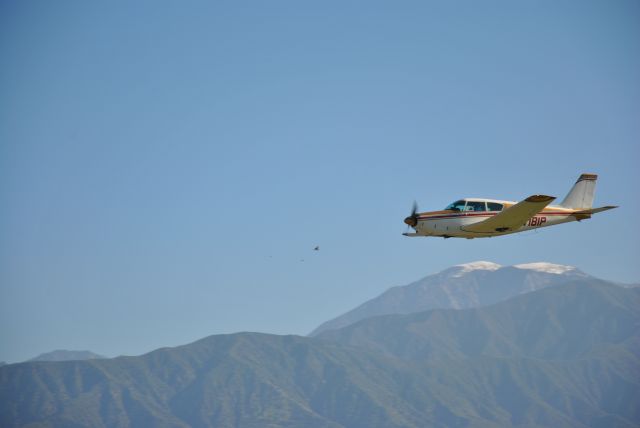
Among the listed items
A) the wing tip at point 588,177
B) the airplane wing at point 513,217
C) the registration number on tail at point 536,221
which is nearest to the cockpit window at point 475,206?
the airplane wing at point 513,217

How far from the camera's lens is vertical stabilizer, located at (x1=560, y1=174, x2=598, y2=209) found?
80250 mm

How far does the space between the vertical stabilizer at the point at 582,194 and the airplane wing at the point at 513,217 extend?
9056 millimetres

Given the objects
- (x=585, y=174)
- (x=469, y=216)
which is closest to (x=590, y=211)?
(x=585, y=174)

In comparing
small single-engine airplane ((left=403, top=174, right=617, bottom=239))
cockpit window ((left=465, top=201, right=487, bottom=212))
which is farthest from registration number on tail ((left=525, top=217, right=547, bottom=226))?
cockpit window ((left=465, top=201, right=487, bottom=212))

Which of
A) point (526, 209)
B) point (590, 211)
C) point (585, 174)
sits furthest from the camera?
point (585, 174)

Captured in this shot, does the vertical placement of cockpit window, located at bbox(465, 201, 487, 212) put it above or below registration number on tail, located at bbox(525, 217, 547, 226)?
above

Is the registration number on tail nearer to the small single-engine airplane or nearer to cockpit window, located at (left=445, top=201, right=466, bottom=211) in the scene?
the small single-engine airplane

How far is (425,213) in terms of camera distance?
7350cm

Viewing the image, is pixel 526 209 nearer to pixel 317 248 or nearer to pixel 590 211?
pixel 590 211

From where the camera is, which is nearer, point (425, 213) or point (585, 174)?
point (425, 213)

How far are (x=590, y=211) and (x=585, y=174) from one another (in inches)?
256

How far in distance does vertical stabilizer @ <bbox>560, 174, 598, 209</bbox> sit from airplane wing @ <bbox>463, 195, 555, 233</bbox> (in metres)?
9.06

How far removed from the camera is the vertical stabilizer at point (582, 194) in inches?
3159

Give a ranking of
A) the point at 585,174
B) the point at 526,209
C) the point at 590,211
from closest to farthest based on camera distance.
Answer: the point at 526,209 < the point at 590,211 < the point at 585,174
